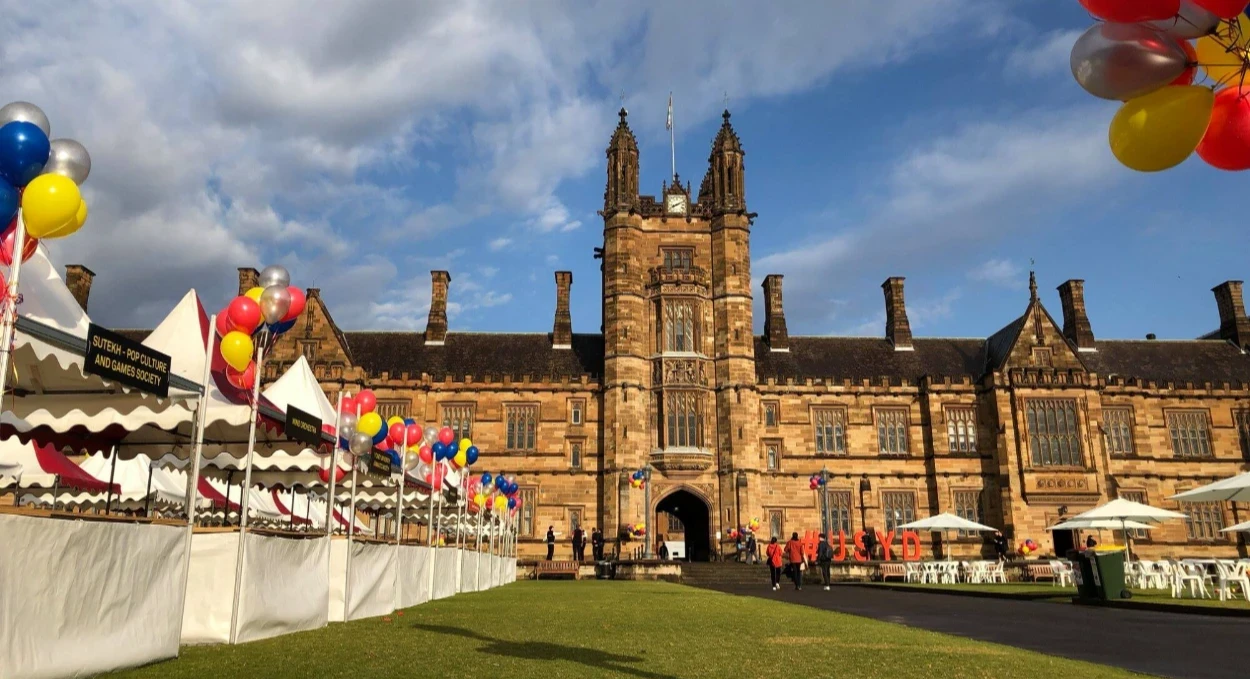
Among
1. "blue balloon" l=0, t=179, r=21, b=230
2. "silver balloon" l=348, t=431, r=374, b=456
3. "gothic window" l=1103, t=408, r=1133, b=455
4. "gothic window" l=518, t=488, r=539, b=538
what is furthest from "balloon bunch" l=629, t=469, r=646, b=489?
"blue balloon" l=0, t=179, r=21, b=230

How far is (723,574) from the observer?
33312 mm

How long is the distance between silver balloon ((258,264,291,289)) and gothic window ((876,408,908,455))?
124 ft

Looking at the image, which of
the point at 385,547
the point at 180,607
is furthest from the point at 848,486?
the point at 180,607

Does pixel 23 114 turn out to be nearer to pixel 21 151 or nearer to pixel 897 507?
pixel 21 151

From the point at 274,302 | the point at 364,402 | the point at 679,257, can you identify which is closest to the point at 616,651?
the point at 274,302

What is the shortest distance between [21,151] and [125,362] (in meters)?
2.12

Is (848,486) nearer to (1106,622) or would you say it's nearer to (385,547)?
(1106,622)

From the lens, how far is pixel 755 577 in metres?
32.9

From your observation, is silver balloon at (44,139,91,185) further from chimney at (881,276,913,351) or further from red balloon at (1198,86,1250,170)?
chimney at (881,276,913,351)

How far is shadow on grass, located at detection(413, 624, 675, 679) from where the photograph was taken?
7.47 metres

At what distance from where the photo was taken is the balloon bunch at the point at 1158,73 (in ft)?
16.1

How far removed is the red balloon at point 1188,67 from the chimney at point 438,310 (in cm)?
4320

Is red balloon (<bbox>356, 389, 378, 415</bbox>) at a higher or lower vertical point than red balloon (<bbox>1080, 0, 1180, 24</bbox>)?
lower

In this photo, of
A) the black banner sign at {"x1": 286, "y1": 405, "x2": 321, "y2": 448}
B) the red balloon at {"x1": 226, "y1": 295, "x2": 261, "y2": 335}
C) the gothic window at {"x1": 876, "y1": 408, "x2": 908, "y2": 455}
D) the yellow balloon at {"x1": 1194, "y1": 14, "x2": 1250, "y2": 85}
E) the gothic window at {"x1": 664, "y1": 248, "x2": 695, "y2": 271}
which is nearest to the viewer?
the yellow balloon at {"x1": 1194, "y1": 14, "x2": 1250, "y2": 85}
